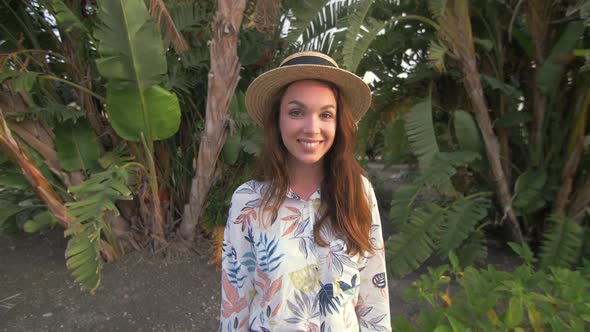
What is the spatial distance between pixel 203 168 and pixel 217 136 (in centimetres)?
37

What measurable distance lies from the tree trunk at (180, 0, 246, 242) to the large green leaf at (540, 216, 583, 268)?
3022mm

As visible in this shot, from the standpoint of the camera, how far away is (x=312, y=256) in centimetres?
114

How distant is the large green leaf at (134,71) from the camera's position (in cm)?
264

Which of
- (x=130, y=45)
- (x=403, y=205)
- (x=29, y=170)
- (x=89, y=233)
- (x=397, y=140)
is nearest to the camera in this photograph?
(x=89, y=233)

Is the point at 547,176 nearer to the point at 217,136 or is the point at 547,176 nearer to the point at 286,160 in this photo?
the point at 217,136

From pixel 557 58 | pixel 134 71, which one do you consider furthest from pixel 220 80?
pixel 557 58

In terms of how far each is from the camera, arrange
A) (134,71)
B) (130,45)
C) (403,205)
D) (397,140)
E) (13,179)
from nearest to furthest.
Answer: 1. (130,45)
2. (134,71)
3. (403,205)
4. (13,179)
5. (397,140)

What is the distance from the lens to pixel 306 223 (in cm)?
117

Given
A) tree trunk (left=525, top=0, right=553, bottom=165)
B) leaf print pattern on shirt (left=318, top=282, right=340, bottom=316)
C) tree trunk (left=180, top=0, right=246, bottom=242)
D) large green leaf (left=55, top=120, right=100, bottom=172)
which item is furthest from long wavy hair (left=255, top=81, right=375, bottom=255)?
tree trunk (left=525, top=0, right=553, bottom=165)

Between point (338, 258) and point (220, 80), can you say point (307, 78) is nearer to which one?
point (338, 258)

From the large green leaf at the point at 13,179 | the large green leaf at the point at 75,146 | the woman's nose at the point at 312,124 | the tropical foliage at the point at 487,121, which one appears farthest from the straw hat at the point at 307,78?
the large green leaf at the point at 13,179

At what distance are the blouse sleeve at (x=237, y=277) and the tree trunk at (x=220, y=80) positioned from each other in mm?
2037

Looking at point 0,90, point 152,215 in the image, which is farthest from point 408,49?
point 0,90

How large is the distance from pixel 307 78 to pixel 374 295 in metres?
0.76
